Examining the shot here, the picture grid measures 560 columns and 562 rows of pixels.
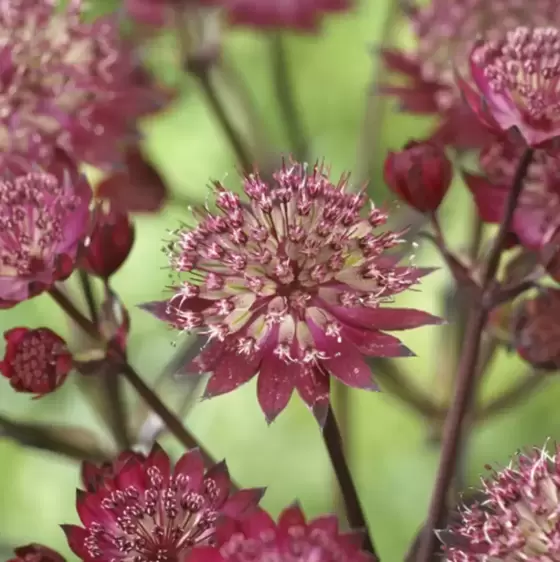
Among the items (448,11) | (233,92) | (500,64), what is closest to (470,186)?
(500,64)

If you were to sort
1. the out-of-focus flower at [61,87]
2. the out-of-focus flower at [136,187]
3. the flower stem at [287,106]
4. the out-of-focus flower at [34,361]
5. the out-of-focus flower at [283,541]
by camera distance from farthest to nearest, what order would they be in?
the flower stem at [287,106] → the out-of-focus flower at [136,187] → the out-of-focus flower at [61,87] → the out-of-focus flower at [34,361] → the out-of-focus flower at [283,541]

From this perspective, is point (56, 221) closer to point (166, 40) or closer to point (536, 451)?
point (536, 451)

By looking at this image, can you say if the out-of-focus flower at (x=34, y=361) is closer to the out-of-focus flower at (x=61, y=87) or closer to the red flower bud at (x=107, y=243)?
the red flower bud at (x=107, y=243)

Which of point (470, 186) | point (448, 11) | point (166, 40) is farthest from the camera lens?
point (166, 40)

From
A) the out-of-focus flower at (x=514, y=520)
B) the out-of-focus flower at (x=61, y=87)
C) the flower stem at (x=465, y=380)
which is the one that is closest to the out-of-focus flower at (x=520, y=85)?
the flower stem at (x=465, y=380)

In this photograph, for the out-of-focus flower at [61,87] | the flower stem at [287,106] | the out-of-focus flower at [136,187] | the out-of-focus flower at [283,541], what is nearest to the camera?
the out-of-focus flower at [283,541]

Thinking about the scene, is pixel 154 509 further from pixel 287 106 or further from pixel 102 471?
pixel 287 106

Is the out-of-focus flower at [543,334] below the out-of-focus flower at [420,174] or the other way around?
below
